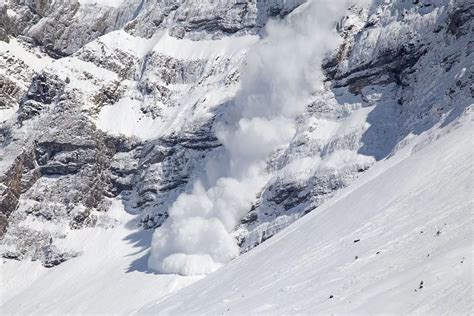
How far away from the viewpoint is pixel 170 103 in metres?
149

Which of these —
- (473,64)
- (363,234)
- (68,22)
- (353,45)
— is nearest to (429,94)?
(473,64)

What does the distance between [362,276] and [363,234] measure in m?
14.5

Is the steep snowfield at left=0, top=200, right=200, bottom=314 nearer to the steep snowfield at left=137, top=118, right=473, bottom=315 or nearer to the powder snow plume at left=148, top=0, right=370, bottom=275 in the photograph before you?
the powder snow plume at left=148, top=0, right=370, bottom=275

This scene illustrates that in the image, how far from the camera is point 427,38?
356 feet

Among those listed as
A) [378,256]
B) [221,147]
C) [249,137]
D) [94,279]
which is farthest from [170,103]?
[378,256]

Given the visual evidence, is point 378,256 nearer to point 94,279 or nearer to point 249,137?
point 94,279

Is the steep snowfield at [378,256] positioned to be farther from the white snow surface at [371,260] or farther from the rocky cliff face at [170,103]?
the rocky cliff face at [170,103]

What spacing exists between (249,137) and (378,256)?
256 ft

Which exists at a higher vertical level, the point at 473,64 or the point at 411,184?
the point at 473,64

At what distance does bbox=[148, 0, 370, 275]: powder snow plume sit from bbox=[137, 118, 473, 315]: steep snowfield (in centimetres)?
3176

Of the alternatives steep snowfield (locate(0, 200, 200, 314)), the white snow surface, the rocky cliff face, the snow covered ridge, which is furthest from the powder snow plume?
the white snow surface

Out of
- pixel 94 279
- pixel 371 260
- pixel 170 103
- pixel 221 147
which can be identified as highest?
pixel 371 260

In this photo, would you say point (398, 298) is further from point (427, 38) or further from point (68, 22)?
point (68, 22)

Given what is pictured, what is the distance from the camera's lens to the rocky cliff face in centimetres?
10656
